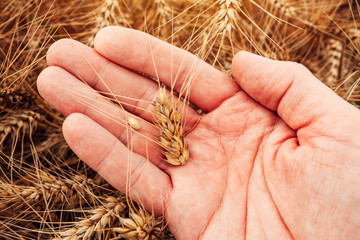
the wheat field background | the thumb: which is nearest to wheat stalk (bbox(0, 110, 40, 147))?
the wheat field background

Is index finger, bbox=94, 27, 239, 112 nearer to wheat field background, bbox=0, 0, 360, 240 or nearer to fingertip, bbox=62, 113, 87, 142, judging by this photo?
wheat field background, bbox=0, 0, 360, 240

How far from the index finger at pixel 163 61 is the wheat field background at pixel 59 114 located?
10cm

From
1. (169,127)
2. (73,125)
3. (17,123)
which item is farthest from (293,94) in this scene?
(17,123)

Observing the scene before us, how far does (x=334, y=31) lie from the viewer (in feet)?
7.53

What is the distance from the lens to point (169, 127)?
1518 millimetres

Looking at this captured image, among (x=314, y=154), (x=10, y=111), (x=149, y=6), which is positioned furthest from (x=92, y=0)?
(x=314, y=154)

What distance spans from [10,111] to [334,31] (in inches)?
90.0

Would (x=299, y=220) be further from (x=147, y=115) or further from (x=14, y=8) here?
(x=14, y=8)

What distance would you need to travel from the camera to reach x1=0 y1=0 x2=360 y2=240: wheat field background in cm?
156

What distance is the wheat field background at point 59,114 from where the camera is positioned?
1563 mm

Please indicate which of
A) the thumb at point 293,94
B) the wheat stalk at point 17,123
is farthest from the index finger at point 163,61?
the wheat stalk at point 17,123

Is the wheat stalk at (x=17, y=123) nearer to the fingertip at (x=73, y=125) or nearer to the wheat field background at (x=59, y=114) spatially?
the wheat field background at (x=59, y=114)

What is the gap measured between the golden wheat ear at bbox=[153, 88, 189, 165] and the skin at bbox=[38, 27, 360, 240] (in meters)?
0.12

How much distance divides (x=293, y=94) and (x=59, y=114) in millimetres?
1561
